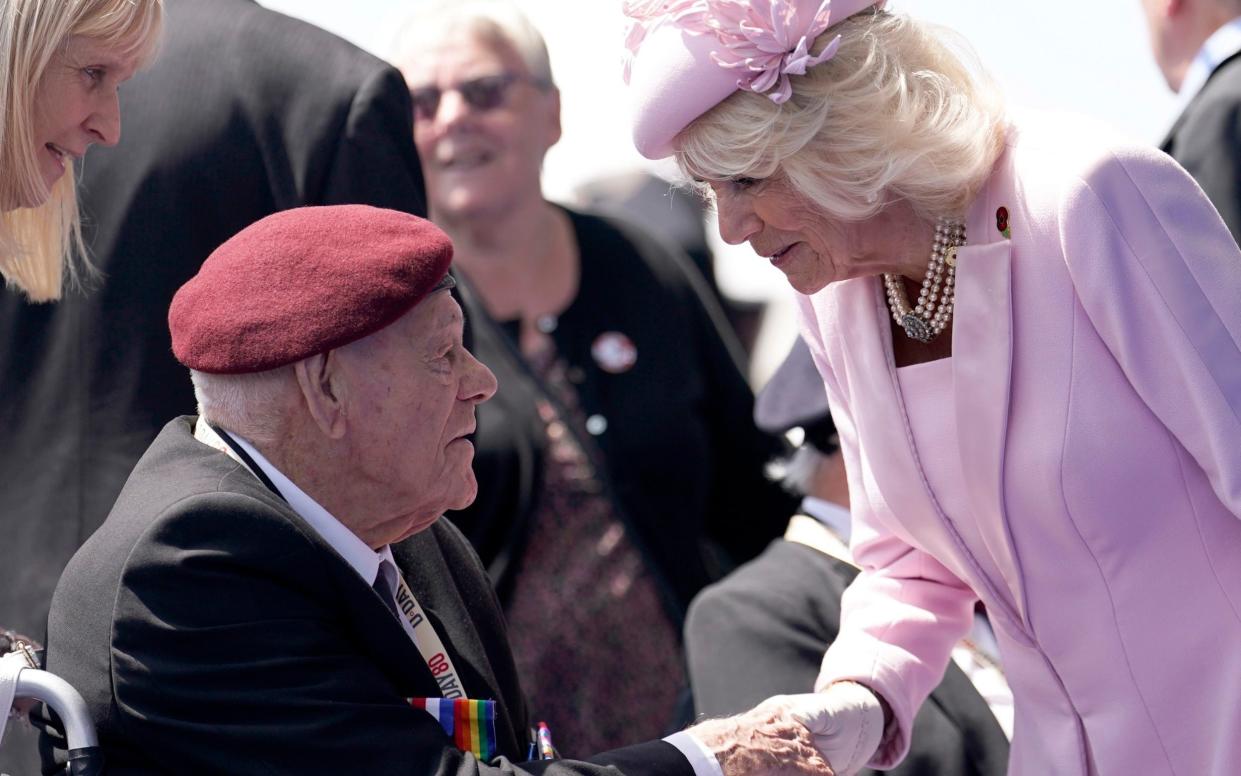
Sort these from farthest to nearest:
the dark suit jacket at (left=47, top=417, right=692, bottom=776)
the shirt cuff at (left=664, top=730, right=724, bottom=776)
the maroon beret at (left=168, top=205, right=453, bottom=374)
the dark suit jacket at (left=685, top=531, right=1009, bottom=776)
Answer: the dark suit jacket at (left=685, top=531, right=1009, bottom=776)
the shirt cuff at (left=664, top=730, right=724, bottom=776)
the maroon beret at (left=168, top=205, right=453, bottom=374)
the dark suit jacket at (left=47, top=417, right=692, bottom=776)

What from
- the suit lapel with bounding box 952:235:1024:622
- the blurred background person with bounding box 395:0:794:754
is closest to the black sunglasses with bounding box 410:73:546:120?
the blurred background person with bounding box 395:0:794:754

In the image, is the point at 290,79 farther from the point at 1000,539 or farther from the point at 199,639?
the point at 1000,539

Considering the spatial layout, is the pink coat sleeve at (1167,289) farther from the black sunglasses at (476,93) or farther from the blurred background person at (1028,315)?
the black sunglasses at (476,93)

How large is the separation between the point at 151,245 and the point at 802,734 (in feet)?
4.57

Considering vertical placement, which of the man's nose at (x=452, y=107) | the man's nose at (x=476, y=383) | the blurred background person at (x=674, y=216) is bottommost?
the blurred background person at (x=674, y=216)

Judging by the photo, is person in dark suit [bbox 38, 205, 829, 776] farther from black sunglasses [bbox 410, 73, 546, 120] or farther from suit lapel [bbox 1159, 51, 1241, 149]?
black sunglasses [bbox 410, 73, 546, 120]

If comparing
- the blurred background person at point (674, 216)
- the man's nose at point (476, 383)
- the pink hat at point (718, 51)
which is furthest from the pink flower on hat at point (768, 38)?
the blurred background person at point (674, 216)

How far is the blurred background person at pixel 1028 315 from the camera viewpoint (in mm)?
2410

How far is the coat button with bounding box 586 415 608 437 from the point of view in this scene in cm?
441

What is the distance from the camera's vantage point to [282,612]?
2275 mm

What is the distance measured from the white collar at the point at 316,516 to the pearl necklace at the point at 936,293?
0.92 meters

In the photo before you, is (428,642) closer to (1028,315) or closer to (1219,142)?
(1028,315)

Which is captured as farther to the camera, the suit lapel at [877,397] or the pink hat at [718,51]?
the suit lapel at [877,397]

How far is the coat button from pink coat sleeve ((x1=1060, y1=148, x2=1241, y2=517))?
→ 211 centimetres
